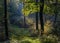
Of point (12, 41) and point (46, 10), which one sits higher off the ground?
point (46, 10)

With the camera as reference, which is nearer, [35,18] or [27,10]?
[27,10]

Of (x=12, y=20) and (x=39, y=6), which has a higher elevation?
(x=39, y=6)

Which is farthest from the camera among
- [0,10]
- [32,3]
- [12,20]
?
[12,20]

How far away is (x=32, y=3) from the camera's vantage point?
30.8 ft

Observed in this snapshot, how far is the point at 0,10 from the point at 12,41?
3.01 metres

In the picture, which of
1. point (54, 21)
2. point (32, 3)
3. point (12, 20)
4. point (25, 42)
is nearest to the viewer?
point (25, 42)

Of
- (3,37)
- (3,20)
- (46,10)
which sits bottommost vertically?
(3,37)

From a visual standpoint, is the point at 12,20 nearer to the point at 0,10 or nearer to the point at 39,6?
the point at 0,10

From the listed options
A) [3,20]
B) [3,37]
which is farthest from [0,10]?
[3,37]

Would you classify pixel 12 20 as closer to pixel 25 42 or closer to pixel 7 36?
pixel 7 36

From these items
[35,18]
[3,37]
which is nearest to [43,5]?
[3,37]

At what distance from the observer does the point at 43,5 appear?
947 cm

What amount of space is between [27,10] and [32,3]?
1.51 feet

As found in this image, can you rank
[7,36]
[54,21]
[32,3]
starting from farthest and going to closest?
[54,21] → [7,36] → [32,3]
